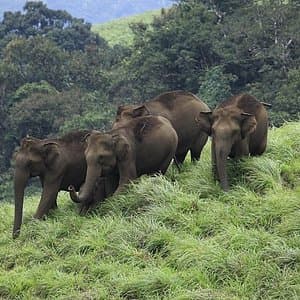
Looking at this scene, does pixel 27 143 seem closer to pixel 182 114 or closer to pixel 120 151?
pixel 120 151

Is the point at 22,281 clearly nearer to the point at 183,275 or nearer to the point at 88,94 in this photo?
the point at 183,275

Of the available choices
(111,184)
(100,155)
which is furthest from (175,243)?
(111,184)

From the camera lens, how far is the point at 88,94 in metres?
33.3

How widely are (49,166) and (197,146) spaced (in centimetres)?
251

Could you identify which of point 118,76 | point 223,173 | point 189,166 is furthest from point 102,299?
point 118,76

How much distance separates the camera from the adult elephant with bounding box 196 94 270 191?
8.19m

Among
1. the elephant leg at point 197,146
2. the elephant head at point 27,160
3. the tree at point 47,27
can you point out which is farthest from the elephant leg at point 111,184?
the tree at point 47,27

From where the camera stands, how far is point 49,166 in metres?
8.61

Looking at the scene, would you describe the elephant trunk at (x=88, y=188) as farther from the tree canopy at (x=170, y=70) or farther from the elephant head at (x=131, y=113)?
the tree canopy at (x=170, y=70)

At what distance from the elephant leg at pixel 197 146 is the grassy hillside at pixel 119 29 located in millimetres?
47406

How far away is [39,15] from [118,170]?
3971 cm

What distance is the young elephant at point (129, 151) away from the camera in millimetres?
8141

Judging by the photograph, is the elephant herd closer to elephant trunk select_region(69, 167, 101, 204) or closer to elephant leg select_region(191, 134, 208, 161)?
elephant trunk select_region(69, 167, 101, 204)

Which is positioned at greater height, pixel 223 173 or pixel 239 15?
pixel 239 15
